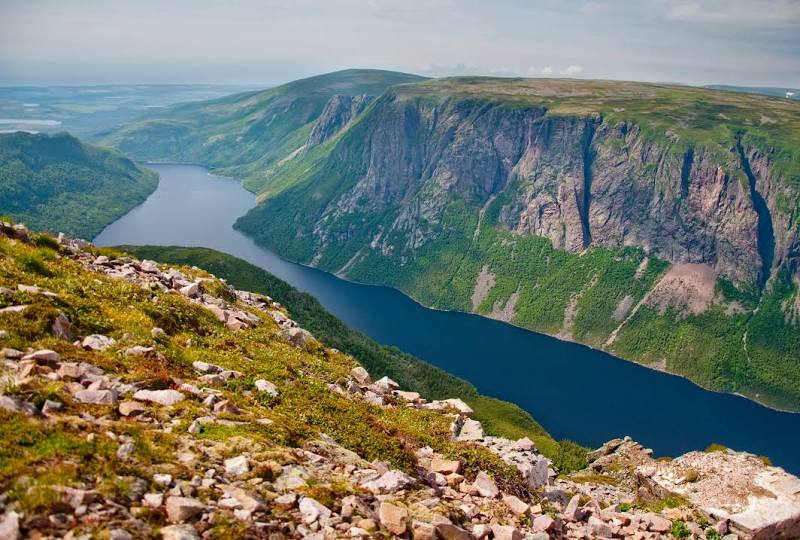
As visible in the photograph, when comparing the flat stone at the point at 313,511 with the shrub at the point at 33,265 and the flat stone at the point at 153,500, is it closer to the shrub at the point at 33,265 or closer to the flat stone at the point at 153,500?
the flat stone at the point at 153,500

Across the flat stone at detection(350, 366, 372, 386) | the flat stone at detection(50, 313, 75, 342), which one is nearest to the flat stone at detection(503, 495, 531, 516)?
the flat stone at detection(350, 366, 372, 386)

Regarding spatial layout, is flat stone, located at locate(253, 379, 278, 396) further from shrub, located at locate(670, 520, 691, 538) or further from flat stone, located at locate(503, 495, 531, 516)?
shrub, located at locate(670, 520, 691, 538)

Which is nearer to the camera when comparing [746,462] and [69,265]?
[69,265]

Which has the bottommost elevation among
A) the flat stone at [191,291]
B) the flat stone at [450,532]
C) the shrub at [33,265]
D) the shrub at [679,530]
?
the shrub at [679,530]

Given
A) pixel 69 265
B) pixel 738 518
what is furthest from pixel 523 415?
pixel 69 265

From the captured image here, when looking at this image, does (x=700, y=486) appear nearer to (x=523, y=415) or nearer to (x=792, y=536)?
(x=792, y=536)

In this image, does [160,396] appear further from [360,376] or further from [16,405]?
[360,376]

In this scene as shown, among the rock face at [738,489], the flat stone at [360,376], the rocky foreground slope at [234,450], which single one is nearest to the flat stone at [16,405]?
the rocky foreground slope at [234,450]
